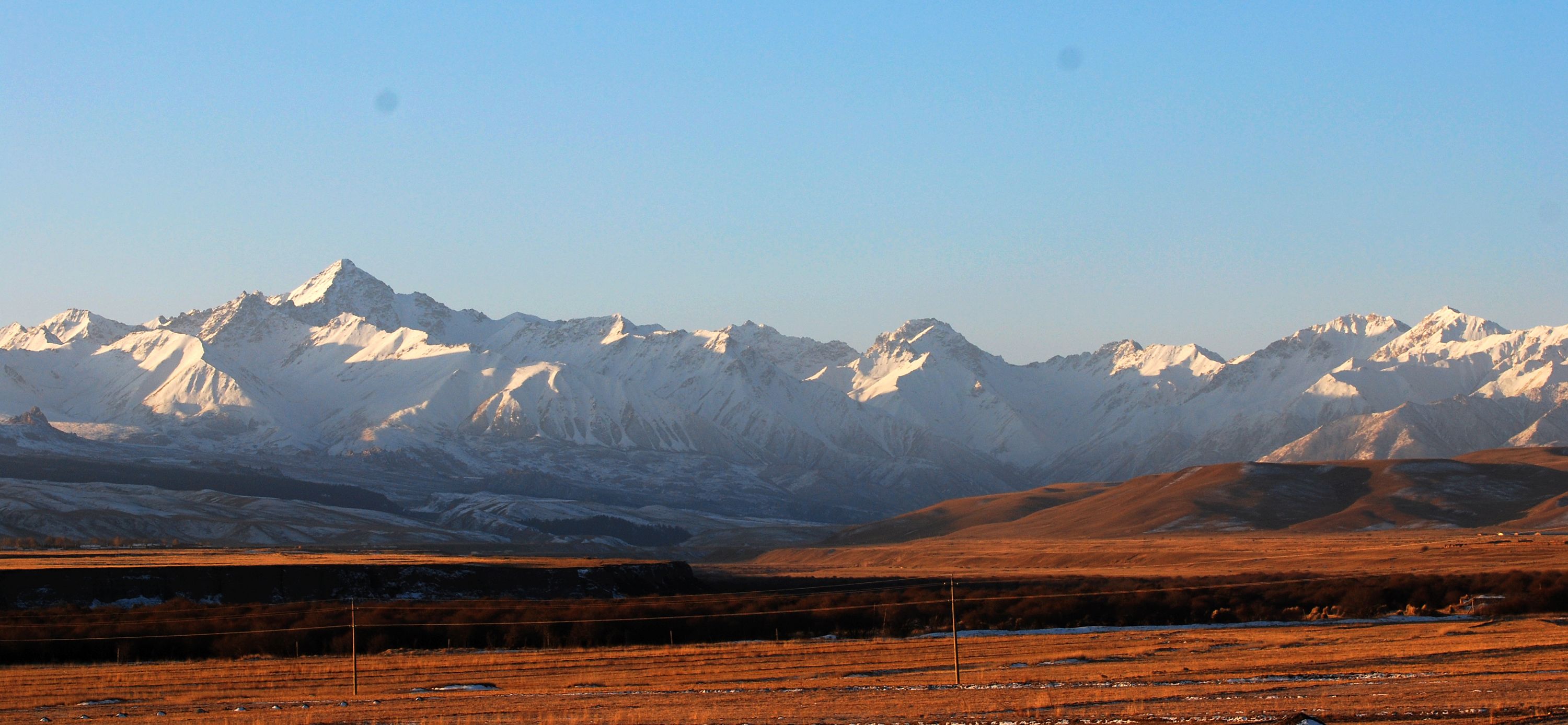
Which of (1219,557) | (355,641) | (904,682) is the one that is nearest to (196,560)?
(355,641)

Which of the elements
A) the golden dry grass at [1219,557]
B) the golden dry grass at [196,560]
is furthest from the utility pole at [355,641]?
the golden dry grass at [1219,557]

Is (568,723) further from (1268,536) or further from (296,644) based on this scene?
(1268,536)

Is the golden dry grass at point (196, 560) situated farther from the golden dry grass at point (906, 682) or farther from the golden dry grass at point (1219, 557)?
the golden dry grass at point (1219, 557)

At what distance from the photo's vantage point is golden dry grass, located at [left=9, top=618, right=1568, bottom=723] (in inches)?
1363

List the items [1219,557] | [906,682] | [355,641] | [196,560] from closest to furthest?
1. [906,682]
2. [355,641]
3. [196,560]
4. [1219,557]

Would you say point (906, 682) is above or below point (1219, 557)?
below

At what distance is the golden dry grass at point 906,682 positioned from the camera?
114ft

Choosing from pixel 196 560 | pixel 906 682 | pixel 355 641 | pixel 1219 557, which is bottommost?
pixel 906 682

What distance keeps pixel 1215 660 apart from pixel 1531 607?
2547 cm

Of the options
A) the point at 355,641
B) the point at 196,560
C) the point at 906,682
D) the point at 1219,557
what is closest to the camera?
the point at 906,682

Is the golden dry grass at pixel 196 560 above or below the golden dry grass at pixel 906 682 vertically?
above

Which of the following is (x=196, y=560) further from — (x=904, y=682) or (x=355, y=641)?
(x=904, y=682)

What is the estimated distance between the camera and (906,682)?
43.9 meters

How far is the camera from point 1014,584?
9006 cm
